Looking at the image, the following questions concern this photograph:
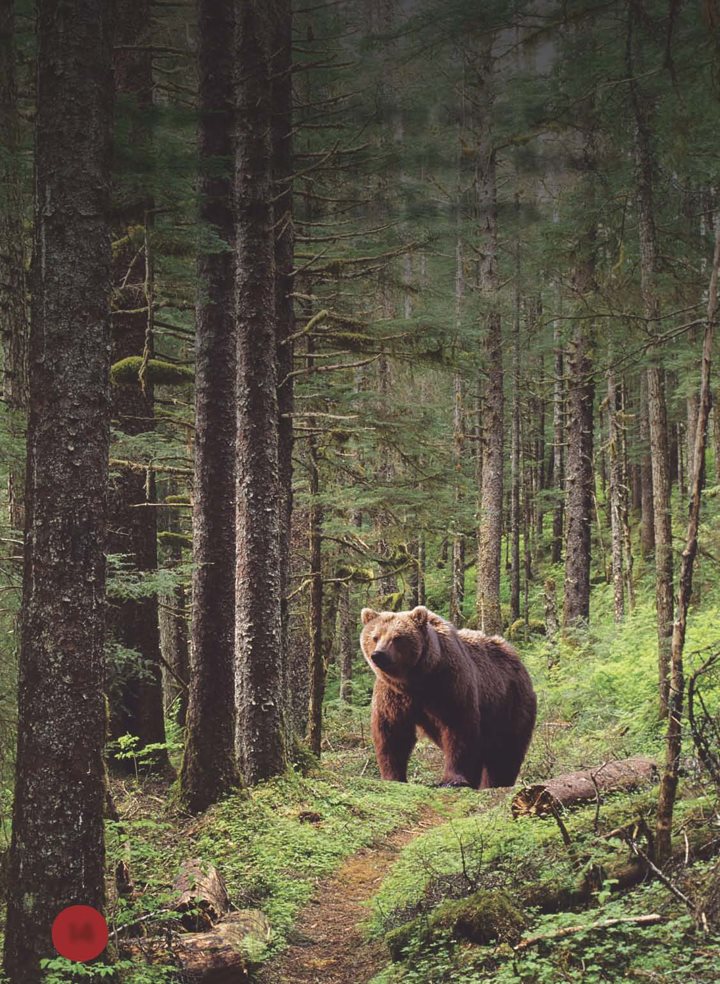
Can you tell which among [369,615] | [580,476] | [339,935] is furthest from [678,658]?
[580,476]

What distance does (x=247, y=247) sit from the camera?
372 inches

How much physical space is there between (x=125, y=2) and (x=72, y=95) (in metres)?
7.04

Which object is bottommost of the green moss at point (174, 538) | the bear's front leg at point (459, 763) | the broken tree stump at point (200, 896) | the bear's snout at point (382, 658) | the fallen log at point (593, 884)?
the bear's front leg at point (459, 763)

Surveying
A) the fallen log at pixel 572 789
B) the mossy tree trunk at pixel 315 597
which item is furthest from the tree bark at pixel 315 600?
the fallen log at pixel 572 789

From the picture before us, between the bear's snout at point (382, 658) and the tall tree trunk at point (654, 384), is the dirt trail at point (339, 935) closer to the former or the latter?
the bear's snout at point (382, 658)

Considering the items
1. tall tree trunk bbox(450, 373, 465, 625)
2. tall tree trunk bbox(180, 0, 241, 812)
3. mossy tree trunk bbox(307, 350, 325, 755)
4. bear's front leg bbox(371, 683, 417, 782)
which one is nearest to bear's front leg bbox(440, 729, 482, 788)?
bear's front leg bbox(371, 683, 417, 782)

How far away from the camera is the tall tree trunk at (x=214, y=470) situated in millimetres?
8094

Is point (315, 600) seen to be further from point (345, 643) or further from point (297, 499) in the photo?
point (345, 643)

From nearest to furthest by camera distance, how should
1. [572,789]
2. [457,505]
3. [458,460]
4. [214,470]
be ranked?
[572,789]
[214,470]
[457,505]
[458,460]

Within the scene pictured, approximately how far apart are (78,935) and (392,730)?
19.9 ft

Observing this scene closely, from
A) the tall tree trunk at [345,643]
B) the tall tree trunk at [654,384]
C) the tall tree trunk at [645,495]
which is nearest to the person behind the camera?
the tall tree trunk at [654,384]

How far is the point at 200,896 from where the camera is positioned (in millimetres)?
5566

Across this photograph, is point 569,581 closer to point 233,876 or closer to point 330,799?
point 330,799

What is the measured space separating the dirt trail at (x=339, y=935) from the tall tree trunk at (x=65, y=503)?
1750 mm
